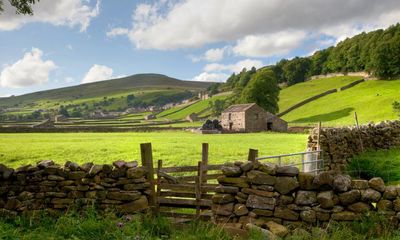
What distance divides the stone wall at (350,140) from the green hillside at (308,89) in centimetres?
7901

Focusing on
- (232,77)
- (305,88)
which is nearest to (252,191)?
(305,88)

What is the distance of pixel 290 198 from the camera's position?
739 cm

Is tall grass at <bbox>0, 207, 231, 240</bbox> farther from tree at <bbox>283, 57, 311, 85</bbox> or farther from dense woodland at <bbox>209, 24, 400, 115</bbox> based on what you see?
tree at <bbox>283, 57, 311, 85</bbox>

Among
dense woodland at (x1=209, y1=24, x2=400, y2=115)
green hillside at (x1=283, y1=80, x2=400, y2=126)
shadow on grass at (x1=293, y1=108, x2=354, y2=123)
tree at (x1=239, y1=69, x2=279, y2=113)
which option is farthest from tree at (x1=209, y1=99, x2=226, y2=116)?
shadow on grass at (x1=293, y1=108, x2=354, y2=123)

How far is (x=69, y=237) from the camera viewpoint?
7.01 metres

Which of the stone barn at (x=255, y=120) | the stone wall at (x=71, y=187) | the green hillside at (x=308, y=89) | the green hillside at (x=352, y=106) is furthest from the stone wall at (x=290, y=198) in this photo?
the green hillside at (x=308, y=89)

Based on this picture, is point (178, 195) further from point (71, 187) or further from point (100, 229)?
point (100, 229)

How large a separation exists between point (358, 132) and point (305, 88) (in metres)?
106

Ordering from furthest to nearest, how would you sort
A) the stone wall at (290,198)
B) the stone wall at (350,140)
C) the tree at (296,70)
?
the tree at (296,70) → the stone wall at (350,140) → the stone wall at (290,198)

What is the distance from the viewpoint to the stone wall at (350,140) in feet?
59.7

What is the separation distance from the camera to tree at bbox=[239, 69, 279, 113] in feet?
290

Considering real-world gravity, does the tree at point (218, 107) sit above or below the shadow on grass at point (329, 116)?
above

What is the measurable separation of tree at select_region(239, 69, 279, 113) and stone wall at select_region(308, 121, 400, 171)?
64.7m

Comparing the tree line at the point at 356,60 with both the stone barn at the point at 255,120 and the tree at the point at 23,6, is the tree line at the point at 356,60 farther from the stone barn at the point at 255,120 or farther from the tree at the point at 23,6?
the tree at the point at 23,6
